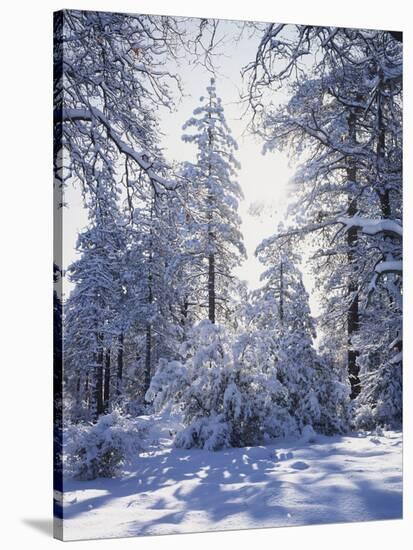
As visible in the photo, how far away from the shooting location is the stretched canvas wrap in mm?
9945

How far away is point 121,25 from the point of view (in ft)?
33.7

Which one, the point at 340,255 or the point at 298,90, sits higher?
the point at 298,90

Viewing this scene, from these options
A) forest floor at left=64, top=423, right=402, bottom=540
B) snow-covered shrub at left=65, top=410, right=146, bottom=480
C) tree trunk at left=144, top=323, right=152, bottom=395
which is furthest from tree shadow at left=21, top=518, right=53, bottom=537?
tree trunk at left=144, top=323, right=152, bottom=395

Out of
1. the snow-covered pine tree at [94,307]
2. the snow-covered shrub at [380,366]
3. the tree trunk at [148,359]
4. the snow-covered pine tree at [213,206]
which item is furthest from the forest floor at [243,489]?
the snow-covered pine tree at [213,206]

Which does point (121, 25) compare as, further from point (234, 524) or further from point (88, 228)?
point (234, 524)

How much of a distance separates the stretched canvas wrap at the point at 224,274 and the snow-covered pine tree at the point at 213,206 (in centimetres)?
2

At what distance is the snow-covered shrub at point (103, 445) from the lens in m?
9.88

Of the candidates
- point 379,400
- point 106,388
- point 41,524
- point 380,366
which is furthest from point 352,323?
point 41,524

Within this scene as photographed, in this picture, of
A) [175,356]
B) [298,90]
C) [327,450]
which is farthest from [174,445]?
[298,90]

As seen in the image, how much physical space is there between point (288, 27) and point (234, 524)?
201 inches

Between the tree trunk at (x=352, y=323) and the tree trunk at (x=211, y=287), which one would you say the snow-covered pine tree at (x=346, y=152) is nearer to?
the tree trunk at (x=352, y=323)

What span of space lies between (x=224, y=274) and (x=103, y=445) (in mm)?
2133

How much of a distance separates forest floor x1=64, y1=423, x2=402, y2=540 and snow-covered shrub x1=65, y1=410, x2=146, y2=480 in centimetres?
12

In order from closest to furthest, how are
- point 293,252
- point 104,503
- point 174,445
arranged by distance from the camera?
point 104,503, point 174,445, point 293,252
